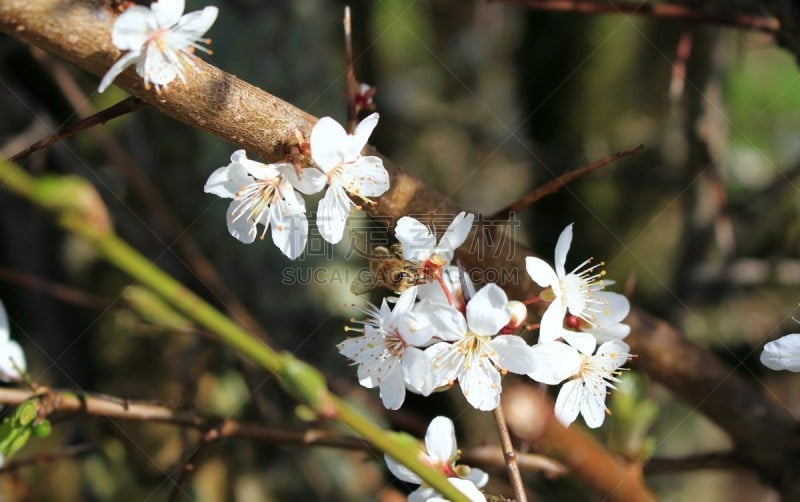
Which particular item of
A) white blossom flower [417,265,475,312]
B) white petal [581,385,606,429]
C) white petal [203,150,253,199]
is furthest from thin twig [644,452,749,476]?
white petal [203,150,253,199]

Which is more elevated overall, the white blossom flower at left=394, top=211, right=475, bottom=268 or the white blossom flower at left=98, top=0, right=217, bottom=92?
the white blossom flower at left=98, top=0, right=217, bottom=92

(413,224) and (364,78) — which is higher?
(364,78)

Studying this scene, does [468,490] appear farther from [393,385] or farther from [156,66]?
[156,66]

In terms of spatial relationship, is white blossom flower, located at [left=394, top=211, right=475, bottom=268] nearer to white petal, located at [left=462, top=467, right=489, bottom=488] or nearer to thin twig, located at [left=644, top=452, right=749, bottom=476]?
white petal, located at [left=462, top=467, right=489, bottom=488]

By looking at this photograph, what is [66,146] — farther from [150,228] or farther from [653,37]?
[653,37]

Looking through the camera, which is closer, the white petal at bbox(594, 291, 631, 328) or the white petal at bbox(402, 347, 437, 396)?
the white petal at bbox(402, 347, 437, 396)

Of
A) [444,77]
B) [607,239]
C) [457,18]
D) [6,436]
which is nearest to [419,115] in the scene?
[444,77]
